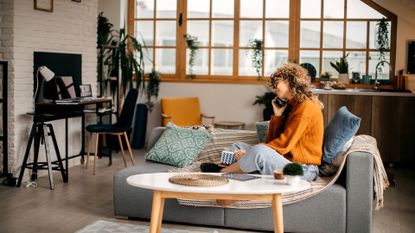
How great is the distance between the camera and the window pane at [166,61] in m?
9.38

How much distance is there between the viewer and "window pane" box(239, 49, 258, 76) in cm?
911

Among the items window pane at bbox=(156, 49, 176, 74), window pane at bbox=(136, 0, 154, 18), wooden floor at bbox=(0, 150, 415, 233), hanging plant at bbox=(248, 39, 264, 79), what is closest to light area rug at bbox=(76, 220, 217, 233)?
wooden floor at bbox=(0, 150, 415, 233)

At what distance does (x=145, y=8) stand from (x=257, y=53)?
1914mm

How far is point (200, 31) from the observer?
9.26m

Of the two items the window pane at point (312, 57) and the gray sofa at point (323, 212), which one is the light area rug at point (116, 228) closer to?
the gray sofa at point (323, 212)

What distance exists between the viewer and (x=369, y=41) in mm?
8766

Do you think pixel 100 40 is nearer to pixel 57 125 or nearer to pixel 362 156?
pixel 57 125

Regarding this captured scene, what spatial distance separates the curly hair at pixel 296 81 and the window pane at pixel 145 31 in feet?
16.2

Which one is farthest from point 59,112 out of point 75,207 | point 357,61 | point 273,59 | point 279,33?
point 357,61

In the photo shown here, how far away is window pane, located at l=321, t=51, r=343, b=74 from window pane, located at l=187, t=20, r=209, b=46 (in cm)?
178

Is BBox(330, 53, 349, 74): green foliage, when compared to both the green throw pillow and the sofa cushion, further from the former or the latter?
the sofa cushion

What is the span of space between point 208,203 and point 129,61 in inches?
182

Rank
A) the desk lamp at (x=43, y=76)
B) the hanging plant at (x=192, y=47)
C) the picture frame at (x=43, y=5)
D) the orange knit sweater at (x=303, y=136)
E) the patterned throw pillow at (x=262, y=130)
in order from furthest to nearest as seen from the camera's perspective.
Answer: the hanging plant at (x=192, y=47), the picture frame at (x=43, y=5), the desk lamp at (x=43, y=76), the patterned throw pillow at (x=262, y=130), the orange knit sweater at (x=303, y=136)

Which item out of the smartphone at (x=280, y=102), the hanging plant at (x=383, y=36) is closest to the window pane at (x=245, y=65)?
the hanging plant at (x=383, y=36)
